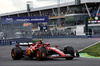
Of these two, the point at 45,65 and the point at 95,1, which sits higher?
the point at 95,1

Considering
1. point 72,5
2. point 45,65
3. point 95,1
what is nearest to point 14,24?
point 45,65

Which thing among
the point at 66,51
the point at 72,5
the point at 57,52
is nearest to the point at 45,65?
the point at 57,52

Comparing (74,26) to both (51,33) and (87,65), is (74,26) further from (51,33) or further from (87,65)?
(87,65)

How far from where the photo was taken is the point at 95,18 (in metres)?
57.2

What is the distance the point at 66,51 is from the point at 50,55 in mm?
1360

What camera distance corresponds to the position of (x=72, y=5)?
79375 millimetres

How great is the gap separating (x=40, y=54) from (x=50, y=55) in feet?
1.71

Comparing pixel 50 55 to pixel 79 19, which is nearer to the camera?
pixel 50 55

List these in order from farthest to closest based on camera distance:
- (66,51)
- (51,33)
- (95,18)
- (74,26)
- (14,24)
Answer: (74,26)
(51,33)
(95,18)
(14,24)
(66,51)

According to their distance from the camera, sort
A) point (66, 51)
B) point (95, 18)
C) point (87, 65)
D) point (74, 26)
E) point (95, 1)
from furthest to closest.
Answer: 1. point (74, 26)
2. point (95, 1)
3. point (95, 18)
4. point (66, 51)
5. point (87, 65)

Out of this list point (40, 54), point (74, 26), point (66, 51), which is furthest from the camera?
point (74, 26)

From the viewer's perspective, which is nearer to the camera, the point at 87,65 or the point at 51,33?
the point at 87,65

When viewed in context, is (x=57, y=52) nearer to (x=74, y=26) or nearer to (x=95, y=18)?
(x=95, y=18)

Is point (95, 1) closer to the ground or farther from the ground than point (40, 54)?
farther from the ground
